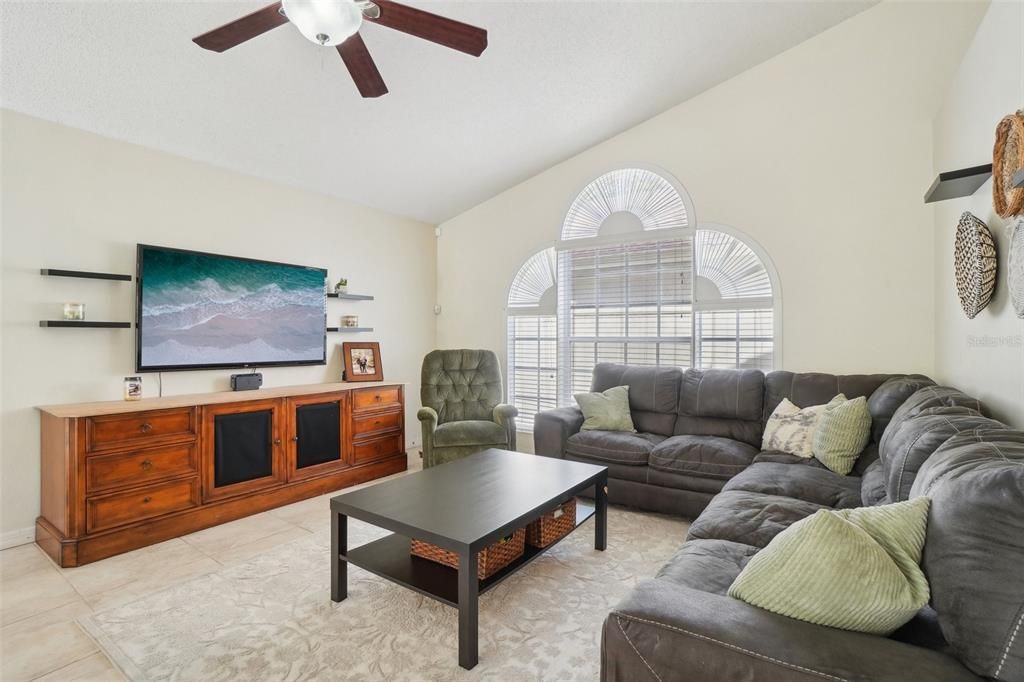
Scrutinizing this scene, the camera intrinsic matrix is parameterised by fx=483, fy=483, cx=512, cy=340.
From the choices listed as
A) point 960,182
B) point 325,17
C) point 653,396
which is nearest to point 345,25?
point 325,17

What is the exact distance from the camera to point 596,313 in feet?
15.0

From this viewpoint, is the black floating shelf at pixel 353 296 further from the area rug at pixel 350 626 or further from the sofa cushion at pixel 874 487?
the sofa cushion at pixel 874 487

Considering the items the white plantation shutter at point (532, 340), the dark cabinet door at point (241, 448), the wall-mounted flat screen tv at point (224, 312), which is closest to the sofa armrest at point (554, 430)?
the white plantation shutter at point (532, 340)

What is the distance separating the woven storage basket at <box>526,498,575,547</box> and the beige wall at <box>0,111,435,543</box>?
2718 mm

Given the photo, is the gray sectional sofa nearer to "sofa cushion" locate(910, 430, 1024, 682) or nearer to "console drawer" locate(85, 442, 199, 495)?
"sofa cushion" locate(910, 430, 1024, 682)

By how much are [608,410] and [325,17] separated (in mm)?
3045

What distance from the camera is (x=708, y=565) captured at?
1649 mm

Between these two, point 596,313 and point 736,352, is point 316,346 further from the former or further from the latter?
point 736,352

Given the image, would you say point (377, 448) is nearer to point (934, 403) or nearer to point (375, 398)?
point (375, 398)

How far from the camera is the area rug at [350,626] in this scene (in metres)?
1.80

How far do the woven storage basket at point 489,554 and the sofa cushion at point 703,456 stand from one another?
132 centimetres

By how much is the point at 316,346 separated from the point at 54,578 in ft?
7.37

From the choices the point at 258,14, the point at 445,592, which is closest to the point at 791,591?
the point at 445,592

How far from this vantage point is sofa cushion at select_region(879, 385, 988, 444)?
2053 millimetres
